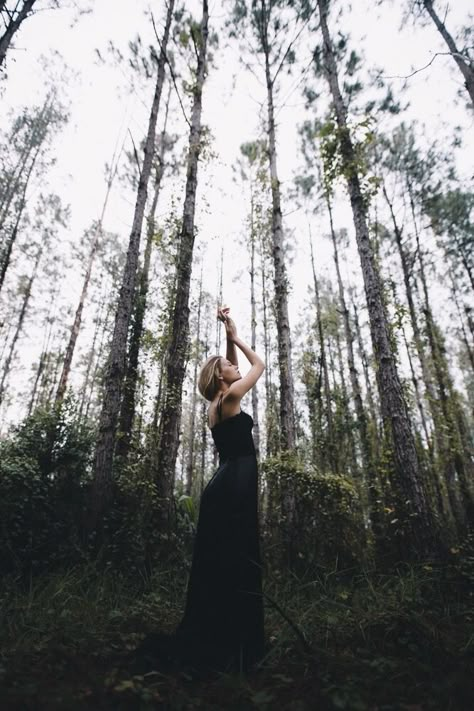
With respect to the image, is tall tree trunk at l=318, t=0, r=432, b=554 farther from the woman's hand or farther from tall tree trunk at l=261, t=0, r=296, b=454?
the woman's hand

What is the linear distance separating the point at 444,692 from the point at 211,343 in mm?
21250

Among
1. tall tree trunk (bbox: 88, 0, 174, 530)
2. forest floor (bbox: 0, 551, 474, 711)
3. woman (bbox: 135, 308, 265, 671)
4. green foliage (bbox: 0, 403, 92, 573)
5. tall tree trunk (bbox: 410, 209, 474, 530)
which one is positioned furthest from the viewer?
tall tree trunk (bbox: 410, 209, 474, 530)

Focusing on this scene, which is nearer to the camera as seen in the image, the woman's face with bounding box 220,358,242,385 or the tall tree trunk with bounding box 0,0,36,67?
the woman's face with bounding box 220,358,242,385

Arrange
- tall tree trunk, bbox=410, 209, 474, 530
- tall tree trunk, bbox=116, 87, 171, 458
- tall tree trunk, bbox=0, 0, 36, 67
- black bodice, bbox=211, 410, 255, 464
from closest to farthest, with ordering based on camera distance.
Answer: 1. black bodice, bbox=211, 410, 255, 464
2. tall tree trunk, bbox=0, 0, 36, 67
3. tall tree trunk, bbox=116, 87, 171, 458
4. tall tree trunk, bbox=410, 209, 474, 530

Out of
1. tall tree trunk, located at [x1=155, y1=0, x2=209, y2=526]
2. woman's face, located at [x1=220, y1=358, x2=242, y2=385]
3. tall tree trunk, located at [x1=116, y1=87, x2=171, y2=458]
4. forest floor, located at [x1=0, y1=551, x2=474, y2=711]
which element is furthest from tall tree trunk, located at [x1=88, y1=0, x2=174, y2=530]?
woman's face, located at [x1=220, y1=358, x2=242, y2=385]

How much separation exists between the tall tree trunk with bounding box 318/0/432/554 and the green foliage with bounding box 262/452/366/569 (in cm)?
74

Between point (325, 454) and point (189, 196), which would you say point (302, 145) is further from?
point (325, 454)

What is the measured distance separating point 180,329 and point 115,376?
148cm

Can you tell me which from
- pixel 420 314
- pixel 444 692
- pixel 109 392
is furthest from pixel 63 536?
pixel 420 314

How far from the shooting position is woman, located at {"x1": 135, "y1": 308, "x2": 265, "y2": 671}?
2074 millimetres

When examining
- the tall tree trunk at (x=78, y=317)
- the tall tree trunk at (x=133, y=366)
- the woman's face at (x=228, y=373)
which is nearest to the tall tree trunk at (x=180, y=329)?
the tall tree trunk at (x=133, y=366)

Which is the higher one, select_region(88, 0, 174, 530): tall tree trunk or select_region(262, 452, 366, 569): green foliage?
select_region(88, 0, 174, 530): tall tree trunk

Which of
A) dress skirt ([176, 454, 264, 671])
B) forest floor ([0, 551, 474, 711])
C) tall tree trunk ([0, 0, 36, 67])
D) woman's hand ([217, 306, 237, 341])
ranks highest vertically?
tall tree trunk ([0, 0, 36, 67])

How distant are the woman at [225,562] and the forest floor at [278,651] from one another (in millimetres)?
161
